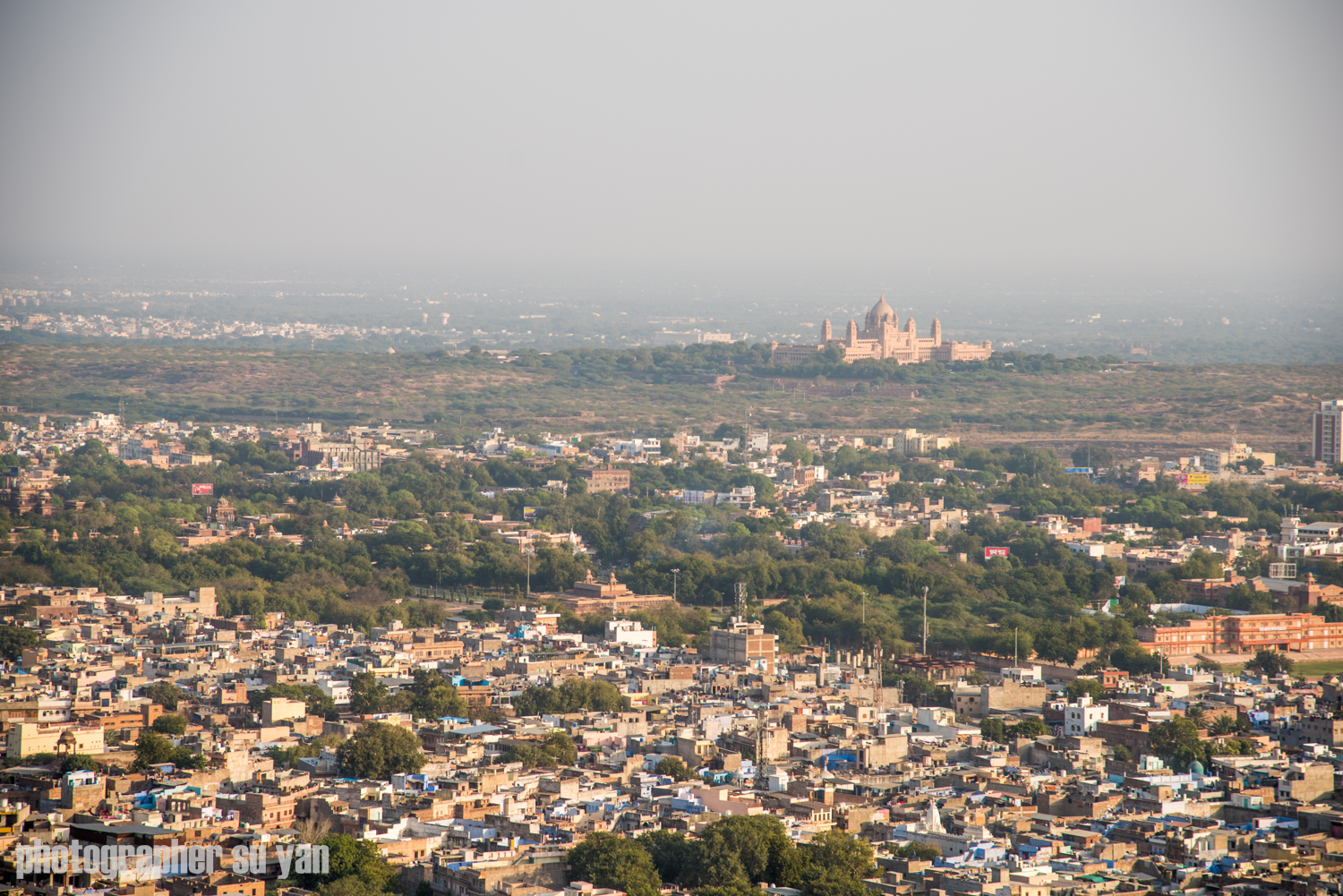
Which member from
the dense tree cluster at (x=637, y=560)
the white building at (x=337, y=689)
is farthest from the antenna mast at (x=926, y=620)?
the white building at (x=337, y=689)

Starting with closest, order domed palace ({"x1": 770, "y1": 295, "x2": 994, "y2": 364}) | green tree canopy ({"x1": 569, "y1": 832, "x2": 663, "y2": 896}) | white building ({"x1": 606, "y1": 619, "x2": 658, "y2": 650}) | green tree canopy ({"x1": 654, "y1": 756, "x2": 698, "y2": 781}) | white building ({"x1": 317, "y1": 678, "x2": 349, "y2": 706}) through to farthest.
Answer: green tree canopy ({"x1": 569, "y1": 832, "x2": 663, "y2": 896}), green tree canopy ({"x1": 654, "y1": 756, "x2": 698, "y2": 781}), white building ({"x1": 317, "y1": 678, "x2": 349, "y2": 706}), white building ({"x1": 606, "y1": 619, "x2": 658, "y2": 650}), domed palace ({"x1": 770, "y1": 295, "x2": 994, "y2": 364})

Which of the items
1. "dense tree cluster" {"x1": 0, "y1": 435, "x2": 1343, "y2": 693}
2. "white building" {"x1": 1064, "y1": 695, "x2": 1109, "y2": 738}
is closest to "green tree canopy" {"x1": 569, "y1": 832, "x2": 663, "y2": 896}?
"dense tree cluster" {"x1": 0, "y1": 435, "x2": 1343, "y2": 693}

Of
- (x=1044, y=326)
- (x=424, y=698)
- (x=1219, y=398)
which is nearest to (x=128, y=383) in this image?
(x=1219, y=398)

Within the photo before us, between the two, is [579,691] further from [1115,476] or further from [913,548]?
[1115,476]

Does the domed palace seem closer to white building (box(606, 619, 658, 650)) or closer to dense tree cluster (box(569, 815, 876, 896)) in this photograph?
white building (box(606, 619, 658, 650))

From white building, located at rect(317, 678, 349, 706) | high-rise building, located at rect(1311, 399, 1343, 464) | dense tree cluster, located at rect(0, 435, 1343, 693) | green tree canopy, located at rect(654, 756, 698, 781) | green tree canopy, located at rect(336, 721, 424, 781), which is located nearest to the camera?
green tree canopy, located at rect(336, 721, 424, 781)

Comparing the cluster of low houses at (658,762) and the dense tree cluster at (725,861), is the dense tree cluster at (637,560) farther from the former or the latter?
the dense tree cluster at (725,861)
